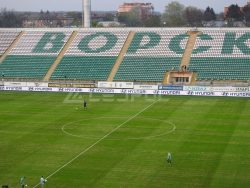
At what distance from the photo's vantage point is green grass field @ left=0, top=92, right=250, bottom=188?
2553cm

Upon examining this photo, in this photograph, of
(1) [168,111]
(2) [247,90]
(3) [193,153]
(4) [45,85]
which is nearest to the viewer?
(3) [193,153]

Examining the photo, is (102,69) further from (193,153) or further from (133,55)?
(193,153)

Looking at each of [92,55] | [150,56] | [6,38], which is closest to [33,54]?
[6,38]

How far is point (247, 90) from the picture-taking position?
173 feet

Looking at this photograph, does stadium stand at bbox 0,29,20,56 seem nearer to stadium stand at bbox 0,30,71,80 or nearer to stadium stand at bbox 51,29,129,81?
stadium stand at bbox 0,30,71,80

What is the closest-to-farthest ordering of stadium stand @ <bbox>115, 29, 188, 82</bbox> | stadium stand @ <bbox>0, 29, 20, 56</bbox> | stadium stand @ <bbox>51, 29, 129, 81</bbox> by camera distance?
stadium stand @ <bbox>115, 29, 188, 82</bbox>, stadium stand @ <bbox>51, 29, 129, 81</bbox>, stadium stand @ <bbox>0, 29, 20, 56</bbox>

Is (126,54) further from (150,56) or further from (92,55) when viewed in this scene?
(92,55)

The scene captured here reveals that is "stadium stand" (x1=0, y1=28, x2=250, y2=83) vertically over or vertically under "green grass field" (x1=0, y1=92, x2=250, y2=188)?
over

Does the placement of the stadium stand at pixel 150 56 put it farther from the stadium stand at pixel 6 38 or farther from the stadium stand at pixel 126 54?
the stadium stand at pixel 6 38

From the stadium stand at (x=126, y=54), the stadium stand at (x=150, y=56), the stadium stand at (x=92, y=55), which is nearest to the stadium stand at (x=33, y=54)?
the stadium stand at (x=126, y=54)

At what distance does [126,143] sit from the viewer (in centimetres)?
3253

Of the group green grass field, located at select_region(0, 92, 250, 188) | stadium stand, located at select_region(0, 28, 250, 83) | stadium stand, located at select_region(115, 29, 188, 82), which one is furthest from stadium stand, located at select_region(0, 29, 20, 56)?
green grass field, located at select_region(0, 92, 250, 188)

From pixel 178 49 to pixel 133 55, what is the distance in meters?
6.61

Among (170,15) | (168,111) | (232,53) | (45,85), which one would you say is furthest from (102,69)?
(170,15)
